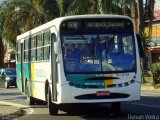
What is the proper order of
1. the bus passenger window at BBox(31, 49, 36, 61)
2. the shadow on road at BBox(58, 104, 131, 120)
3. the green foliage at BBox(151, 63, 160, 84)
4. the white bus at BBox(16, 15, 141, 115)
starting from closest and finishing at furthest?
the white bus at BBox(16, 15, 141, 115)
the shadow on road at BBox(58, 104, 131, 120)
the bus passenger window at BBox(31, 49, 36, 61)
the green foliage at BBox(151, 63, 160, 84)

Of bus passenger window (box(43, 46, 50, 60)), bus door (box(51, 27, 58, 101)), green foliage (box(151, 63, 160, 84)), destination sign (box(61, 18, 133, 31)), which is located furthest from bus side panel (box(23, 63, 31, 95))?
green foliage (box(151, 63, 160, 84))

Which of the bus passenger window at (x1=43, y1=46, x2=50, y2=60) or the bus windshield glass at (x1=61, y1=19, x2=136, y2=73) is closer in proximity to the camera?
the bus windshield glass at (x1=61, y1=19, x2=136, y2=73)

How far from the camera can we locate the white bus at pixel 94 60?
15.5 metres

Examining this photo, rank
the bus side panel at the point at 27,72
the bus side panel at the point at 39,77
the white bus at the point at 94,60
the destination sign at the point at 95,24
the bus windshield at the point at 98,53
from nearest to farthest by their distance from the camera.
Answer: the white bus at the point at 94,60
the bus windshield at the point at 98,53
the destination sign at the point at 95,24
the bus side panel at the point at 39,77
the bus side panel at the point at 27,72

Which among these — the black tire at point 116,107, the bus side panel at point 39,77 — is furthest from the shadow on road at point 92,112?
the bus side panel at point 39,77

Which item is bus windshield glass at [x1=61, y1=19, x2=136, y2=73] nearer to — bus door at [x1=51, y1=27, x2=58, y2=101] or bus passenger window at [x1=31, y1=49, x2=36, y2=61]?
bus door at [x1=51, y1=27, x2=58, y2=101]

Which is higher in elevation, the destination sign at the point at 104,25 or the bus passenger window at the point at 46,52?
the destination sign at the point at 104,25

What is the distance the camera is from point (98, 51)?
15961 millimetres

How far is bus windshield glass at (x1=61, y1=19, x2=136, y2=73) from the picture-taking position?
15711 millimetres

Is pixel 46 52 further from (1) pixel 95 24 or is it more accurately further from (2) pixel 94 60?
(2) pixel 94 60

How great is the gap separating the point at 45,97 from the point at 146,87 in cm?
1707

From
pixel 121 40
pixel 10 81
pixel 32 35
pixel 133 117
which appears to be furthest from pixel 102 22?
pixel 10 81

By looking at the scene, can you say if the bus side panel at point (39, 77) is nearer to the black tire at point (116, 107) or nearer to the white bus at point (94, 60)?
the white bus at point (94, 60)

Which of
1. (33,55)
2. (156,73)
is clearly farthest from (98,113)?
(156,73)
